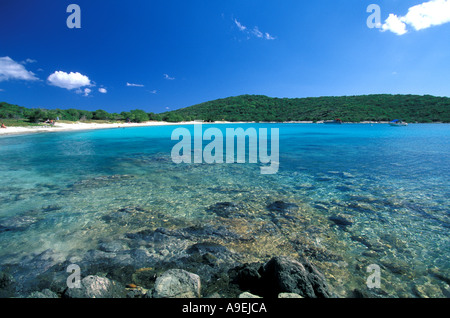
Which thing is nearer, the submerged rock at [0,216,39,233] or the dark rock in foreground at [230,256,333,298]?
the dark rock in foreground at [230,256,333,298]

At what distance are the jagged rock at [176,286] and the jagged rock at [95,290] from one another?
0.66 metres

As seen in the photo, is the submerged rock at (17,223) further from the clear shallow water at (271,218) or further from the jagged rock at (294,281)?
the jagged rock at (294,281)

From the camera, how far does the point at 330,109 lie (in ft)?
384

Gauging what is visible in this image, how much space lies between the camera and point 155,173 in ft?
36.7

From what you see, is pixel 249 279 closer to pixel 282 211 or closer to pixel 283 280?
pixel 283 280

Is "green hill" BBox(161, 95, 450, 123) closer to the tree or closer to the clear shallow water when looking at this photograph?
the tree

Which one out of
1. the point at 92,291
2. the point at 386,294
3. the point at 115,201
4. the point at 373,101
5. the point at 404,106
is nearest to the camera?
the point at 92,291

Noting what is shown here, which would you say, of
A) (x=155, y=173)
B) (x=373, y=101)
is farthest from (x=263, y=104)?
(x=155, y=173)

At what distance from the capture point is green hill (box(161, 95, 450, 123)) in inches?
3703

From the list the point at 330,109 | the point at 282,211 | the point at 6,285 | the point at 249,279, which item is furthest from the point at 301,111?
the point at 6,285

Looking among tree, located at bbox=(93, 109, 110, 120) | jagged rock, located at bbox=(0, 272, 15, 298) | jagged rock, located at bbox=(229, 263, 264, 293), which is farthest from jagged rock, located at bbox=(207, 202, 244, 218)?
tree, located at bbox=(93, 109, 110, 120)

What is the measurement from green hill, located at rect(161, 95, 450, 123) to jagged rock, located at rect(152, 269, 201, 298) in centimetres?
9197
